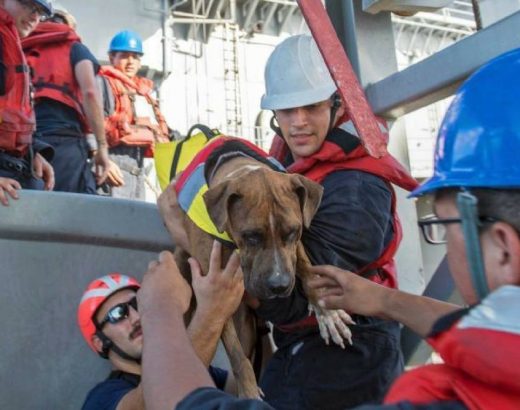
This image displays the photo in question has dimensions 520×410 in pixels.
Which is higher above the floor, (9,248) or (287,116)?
(287,116)

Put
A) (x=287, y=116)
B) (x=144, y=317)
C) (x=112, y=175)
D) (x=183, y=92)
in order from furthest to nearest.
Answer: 1. (x=183, y=92)
2. (x=112, y=175)
3. (x=287, y=116)
4. (x=144, y=317)

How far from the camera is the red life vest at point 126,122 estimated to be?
716 centimetres

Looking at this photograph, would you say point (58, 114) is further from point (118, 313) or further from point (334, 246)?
point (334, 246)

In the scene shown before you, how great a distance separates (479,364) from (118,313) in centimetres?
263

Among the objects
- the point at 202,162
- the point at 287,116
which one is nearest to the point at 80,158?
the point at 202,162

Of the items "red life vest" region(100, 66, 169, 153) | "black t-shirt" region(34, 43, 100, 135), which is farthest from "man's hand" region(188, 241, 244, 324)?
"red life vest" region(100, 66, 169, 153)

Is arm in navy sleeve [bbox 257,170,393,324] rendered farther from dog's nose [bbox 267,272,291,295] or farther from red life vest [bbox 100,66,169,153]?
red life vest [bbox 100,66,169,153]

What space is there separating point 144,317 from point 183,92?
37.9ft

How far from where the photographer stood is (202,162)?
3346mm

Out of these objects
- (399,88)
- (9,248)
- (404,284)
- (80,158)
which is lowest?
(404,284)

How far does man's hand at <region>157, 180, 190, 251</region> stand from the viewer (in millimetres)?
3248

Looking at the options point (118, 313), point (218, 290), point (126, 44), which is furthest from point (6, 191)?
point (126, 44)

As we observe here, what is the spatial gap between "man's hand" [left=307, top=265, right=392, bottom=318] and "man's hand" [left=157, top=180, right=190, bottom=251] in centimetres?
95

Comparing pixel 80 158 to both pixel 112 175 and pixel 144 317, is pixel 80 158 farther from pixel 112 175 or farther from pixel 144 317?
pixel 144 317
